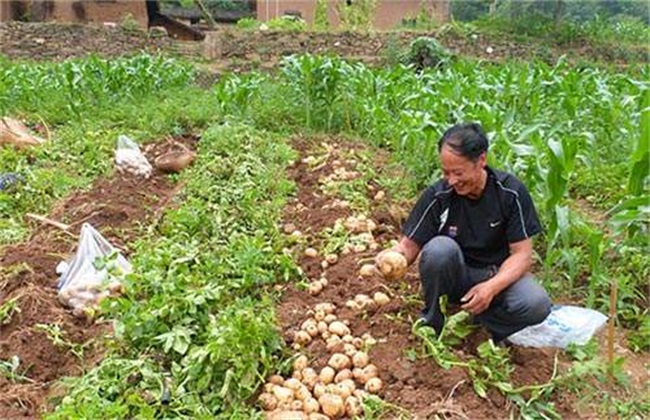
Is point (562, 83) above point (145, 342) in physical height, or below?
above

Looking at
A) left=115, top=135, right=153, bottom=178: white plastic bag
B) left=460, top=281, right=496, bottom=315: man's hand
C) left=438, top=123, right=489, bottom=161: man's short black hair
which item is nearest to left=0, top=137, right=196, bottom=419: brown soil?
left=115, top=135, right=153, bottom=178: white plastic bag

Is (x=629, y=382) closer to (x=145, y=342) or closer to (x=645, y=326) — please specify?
→ (x=645, y=326)

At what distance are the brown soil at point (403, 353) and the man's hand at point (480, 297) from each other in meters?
0.23

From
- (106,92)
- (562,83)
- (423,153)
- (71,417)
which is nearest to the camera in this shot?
(71,417)

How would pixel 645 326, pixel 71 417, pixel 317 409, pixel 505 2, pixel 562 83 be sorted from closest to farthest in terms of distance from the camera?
1. pixel 71 417
2. pixel 317 409
3. pixel 645 326
4. pixel 562 83
5. pixel 505 2

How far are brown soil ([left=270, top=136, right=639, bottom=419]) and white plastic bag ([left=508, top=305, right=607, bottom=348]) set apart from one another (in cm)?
6

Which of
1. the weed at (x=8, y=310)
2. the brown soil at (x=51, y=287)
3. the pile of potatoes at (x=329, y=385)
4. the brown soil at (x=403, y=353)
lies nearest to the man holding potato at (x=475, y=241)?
the brown soil at (x=403, y=353)

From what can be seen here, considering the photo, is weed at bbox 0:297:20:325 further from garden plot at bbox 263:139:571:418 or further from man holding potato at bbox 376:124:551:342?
man holding potato at bbox 376:124:551:342

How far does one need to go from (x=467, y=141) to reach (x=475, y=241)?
1.68 ft

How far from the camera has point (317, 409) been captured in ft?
8.38

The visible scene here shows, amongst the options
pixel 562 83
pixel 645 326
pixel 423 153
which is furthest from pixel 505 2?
pixel 645 326

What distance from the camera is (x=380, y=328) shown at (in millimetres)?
3000

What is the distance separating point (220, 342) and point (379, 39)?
15261 mm

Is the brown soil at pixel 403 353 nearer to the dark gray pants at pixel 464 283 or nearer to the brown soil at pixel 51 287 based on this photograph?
the dark gray pants at pixel 464 283
